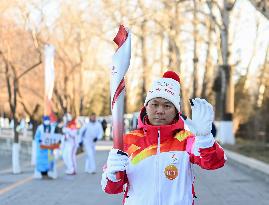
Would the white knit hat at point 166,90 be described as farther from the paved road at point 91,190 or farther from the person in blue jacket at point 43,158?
the person in blue jacket at point 43,158

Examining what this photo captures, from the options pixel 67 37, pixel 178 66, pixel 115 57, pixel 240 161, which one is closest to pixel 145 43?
pixel 178 66

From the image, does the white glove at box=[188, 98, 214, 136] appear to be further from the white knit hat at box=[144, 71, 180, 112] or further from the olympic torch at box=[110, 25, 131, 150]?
the olympic torch at box=[110, 25, 131, 150]

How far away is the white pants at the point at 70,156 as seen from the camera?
1753 centimetres

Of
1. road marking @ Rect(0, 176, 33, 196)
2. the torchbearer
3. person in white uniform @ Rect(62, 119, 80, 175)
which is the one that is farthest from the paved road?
the torchbearer

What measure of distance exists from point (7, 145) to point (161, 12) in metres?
12.7

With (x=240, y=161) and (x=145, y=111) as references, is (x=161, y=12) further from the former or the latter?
(x=145, y=111)

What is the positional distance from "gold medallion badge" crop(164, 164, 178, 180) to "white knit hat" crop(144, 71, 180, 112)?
0.40 meters

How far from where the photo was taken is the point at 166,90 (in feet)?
13.7

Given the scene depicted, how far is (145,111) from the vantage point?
14.0 feet

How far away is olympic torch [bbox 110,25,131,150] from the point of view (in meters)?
4.22

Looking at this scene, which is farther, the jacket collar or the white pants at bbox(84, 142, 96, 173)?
the white pants at bbox(84, 142, 96, 173)

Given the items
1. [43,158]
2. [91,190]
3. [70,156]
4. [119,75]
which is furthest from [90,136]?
[119,75]

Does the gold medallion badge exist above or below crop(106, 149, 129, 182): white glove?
below

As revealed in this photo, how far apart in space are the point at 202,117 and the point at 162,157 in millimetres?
387
